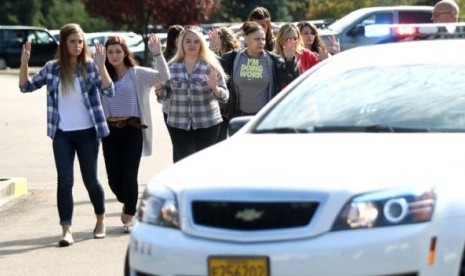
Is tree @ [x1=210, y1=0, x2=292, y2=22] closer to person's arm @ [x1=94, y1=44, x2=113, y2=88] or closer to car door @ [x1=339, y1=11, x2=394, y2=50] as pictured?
car door @ [x1=339, y1=11, x2=394, y2=50]

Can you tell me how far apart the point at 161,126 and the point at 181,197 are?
18091mm

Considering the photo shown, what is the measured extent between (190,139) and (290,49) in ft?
4.79

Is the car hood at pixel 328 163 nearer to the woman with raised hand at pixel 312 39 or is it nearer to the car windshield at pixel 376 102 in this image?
the car windshield at pixel 376 102

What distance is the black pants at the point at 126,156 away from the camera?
11852 millimetres

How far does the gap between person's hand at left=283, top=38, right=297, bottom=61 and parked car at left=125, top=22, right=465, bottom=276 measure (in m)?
5.53

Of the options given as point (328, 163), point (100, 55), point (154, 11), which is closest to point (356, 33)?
point (100, 55)

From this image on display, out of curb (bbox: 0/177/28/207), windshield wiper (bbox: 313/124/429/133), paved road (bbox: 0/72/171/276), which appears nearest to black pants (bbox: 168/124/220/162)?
paved road (bbox: 0/72/171/276)

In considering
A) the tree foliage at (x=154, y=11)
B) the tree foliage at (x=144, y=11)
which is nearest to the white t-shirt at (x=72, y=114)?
the tree foliage at (x=144, y=11)

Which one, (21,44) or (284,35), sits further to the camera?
(21,44)

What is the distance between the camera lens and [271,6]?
221 feet

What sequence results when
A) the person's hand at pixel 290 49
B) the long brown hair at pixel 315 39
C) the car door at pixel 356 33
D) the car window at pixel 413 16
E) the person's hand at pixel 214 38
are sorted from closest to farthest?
Result: the person's hand at pixel 290 49 → the person's hand at pixel 214 38 → the long brown hair at pixel 315 39 → the car door at pixel 356 33 → the car window at pixel 413 16

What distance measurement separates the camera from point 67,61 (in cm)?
1127

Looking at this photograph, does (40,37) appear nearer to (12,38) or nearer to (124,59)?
(12,38)

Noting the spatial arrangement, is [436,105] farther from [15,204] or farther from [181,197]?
[15,204]
